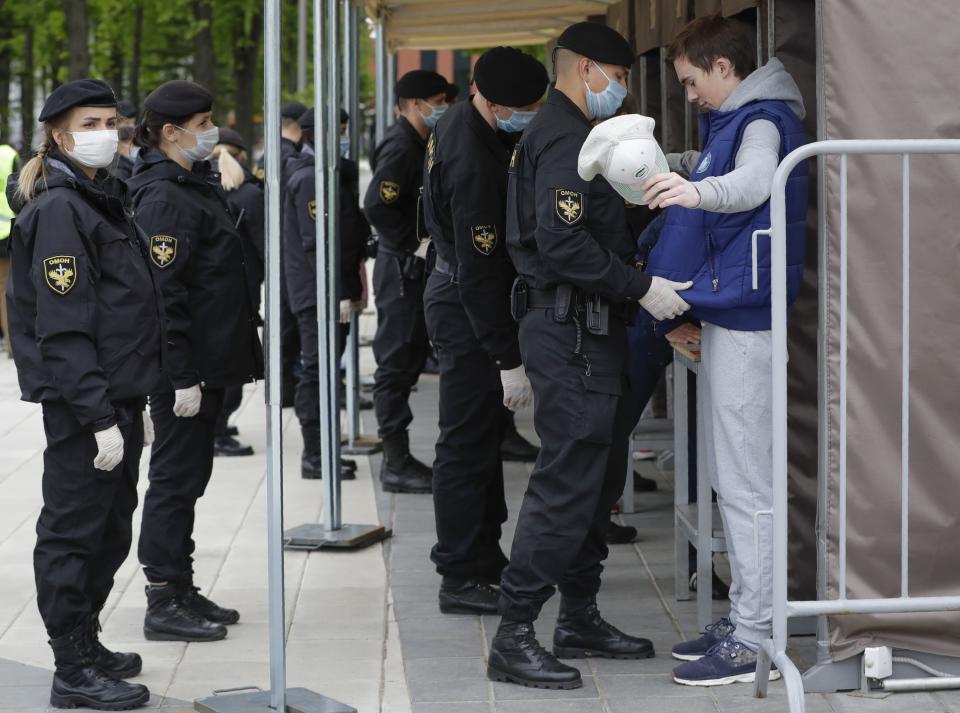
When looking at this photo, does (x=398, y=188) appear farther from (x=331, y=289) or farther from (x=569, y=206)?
(x=569, y=206)

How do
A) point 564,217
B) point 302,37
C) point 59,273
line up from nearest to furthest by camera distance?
point 59,273 → point 564,217 → point 302,37

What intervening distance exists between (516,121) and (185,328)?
1363 millimetres

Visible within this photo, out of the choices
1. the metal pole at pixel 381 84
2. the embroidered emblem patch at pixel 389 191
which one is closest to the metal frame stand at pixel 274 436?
the embroidered emblem patch at pixel 389 191

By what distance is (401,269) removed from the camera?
25.9ft

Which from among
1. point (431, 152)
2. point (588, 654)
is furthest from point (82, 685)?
point (431, 152)

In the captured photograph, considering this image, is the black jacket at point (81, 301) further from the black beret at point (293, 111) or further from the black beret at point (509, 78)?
the black beret at point (293, 111)

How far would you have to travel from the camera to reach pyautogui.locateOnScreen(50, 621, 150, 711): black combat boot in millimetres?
4512

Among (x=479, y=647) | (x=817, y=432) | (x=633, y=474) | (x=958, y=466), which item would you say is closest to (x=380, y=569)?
(x=479, y=647)

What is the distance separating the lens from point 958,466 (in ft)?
14.2

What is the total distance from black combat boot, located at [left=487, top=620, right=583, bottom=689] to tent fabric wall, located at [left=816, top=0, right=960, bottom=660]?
87 centimetres

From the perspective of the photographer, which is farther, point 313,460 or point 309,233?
point 309,233

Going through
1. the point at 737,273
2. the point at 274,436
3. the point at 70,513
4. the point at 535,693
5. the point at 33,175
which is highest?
the point at 33,175

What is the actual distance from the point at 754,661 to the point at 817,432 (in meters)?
0.75

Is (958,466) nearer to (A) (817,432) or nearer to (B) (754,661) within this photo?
(A) (817,432)
